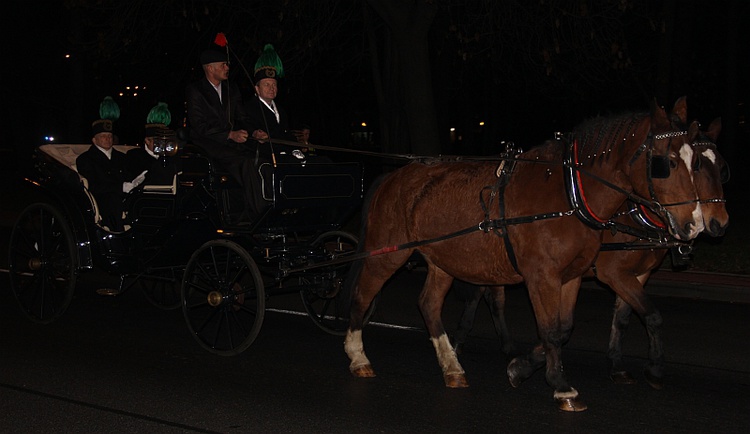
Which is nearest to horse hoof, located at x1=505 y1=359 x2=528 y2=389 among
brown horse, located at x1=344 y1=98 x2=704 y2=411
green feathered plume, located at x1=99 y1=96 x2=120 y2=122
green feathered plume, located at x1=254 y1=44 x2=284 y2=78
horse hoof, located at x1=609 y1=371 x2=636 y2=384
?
brown horse, located at x1=344 y1=98 x2=704 y2=411

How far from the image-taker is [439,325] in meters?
7.02

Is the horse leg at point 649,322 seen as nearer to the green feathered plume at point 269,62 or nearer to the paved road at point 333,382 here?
the paved road at point 333,382

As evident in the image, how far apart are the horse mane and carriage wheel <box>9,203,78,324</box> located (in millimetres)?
5198

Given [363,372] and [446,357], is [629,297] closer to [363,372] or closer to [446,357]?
[446,357]

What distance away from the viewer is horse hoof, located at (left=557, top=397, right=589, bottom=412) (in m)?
5.93

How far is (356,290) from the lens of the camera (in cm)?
728

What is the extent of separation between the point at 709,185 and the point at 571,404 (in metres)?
1.68

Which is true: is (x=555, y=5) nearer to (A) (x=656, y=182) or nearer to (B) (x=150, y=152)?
(B) (x=150, y=152)

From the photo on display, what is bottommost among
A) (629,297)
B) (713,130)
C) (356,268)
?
(629,297)

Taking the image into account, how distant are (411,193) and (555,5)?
8.49m

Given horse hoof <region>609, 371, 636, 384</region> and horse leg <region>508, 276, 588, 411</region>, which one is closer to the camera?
horse leg <region>508, 276, 588, 411</region>

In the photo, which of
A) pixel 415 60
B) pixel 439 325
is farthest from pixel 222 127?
pixel 415 60

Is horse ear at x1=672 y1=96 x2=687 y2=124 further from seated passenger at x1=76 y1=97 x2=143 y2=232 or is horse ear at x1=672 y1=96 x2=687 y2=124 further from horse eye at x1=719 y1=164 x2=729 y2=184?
seated passenger at x1=76 y1=97 x2=143 y2=232

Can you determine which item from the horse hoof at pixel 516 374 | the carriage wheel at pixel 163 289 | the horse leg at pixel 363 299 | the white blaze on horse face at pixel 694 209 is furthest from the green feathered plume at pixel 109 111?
the white blaze on horse face at pixel 694 209
